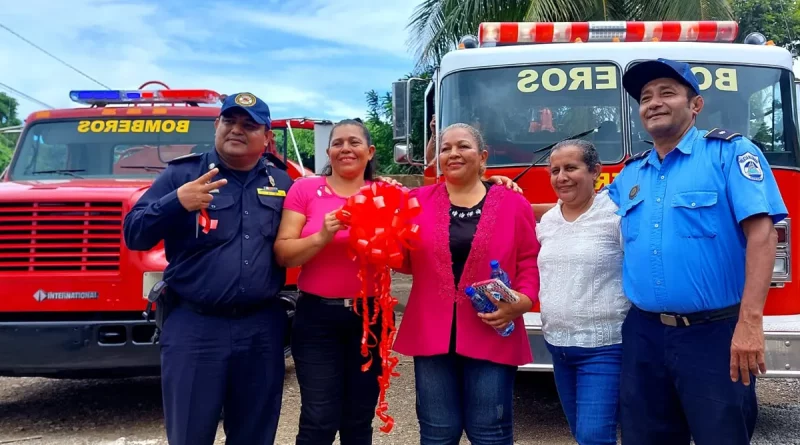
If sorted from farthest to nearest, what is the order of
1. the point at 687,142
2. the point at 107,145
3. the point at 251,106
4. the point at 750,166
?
1. the point at 107,145
2. the point at 251,106
3. the point at 687,142
4. the point at 750,166

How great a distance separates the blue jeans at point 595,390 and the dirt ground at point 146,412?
69.9 inches

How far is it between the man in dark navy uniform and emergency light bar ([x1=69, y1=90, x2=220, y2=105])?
3.35 metres

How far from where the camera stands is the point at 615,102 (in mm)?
4520

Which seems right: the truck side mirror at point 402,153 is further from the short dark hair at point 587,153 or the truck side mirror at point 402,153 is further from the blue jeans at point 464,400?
the blue jeans at point 464,400

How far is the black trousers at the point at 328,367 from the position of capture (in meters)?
2.98

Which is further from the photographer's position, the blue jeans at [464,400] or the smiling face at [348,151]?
the smiling face at [348,151]

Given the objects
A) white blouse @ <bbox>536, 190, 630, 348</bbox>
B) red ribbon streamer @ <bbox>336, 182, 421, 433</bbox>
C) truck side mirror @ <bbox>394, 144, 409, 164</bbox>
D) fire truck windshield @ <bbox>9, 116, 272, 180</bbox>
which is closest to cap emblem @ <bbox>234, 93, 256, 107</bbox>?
red ribbon streamer @ <bbox>336, 182, 421, 433</bbox>

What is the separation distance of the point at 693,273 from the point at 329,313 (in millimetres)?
1475

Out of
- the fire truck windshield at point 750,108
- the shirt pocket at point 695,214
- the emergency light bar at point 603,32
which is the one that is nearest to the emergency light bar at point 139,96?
the emergency light bar at point 603,32

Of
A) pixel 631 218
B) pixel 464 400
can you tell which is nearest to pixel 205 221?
pixel 464 400

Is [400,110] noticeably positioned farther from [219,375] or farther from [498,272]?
[219,375]

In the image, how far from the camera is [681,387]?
2465 millimetres

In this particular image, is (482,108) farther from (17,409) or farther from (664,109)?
(17,409)

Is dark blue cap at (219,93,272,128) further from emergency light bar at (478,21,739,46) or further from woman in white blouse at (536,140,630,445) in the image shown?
emergency light bar at (478,21,739,46)
